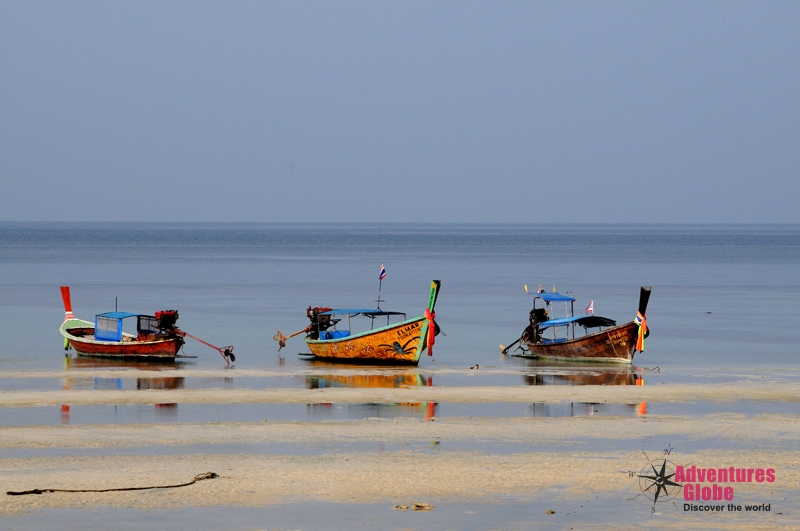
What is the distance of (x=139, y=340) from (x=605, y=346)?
14775 mm

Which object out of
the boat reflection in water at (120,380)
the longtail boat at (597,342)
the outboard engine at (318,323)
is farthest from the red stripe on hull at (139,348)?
the longtail boat at (597,342)

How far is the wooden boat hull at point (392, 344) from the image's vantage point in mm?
33938

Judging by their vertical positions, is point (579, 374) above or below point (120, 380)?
below

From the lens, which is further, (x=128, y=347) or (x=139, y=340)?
(x=139, y=340)

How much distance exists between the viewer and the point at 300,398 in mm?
26750

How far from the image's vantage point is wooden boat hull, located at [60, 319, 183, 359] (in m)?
35.0

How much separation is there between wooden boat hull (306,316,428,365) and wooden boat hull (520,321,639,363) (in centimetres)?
492

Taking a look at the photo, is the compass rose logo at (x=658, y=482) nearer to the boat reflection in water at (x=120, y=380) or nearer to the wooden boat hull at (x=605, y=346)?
the boat reflection in water at (x=120, y=380)

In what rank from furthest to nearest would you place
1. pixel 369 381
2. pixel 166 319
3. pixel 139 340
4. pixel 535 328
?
pixel 535 328
pixel 166 319
pixel 139 340
pixel 369 381

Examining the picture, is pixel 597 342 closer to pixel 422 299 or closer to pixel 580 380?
pixel 580 380

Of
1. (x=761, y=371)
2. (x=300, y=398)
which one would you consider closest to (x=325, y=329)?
(x=300, y=398)

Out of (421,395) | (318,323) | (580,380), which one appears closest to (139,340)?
(318,323)

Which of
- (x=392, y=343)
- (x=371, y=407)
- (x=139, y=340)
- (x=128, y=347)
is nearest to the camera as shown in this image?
(x=371, y=407)

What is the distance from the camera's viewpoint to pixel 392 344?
3425 cm
